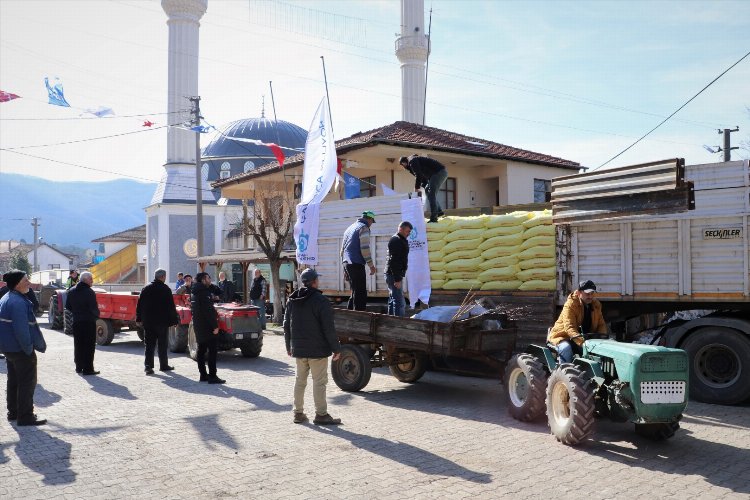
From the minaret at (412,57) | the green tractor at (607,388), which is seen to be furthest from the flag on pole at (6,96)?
the minaret at (412,57)

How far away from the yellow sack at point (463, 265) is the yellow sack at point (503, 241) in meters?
0.25

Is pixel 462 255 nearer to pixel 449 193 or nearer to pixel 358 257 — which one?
pixel 358 257

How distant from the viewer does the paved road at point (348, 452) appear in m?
5.30

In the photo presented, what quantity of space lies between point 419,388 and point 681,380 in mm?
4472

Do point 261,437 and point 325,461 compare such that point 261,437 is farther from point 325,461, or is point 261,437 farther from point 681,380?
point 681,380

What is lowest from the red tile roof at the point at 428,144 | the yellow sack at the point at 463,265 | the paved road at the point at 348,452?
the paved road at the point at 348,452

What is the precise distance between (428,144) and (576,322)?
12911mm

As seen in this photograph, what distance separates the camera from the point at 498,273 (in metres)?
10.8

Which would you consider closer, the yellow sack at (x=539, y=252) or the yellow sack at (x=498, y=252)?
the yellow sack at (x=539, y=252)

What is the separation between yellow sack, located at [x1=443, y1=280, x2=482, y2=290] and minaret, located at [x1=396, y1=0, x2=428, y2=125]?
27478mm

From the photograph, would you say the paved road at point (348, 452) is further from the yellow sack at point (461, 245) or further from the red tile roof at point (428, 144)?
the red tile roof at point (428, 144)

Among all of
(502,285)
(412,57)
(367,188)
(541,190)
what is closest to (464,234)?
(502,285)

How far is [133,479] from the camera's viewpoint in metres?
5.56

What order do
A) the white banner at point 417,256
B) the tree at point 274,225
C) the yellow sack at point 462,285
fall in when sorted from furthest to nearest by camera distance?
1. the tree at point 274,225
2. the white banner at point 417,256
3. the yellow sack at point 462,285
